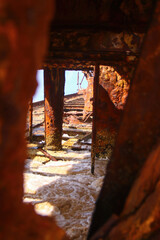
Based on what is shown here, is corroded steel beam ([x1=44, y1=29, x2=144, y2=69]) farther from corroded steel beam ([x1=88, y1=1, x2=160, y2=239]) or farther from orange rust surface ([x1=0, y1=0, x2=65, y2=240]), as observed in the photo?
orange rust surface ([x1=0, y1=0, x2=65, y2=240])

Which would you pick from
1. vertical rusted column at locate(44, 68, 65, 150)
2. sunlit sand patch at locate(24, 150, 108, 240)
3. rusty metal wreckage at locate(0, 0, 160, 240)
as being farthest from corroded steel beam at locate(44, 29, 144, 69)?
vertical rusted column at locate(44, 68, 65, 150)

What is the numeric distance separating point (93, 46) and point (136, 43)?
0.36 metres

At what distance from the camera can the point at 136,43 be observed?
1.76m

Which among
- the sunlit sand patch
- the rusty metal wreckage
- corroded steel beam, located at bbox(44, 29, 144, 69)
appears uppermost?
corroded steel beam, located at bbox(44, 29, 144, 69)

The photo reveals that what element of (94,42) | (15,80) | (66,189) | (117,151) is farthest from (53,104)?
(15,80)

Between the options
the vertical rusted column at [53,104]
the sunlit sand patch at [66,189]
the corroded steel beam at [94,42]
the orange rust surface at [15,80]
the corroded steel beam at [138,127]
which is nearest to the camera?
the orange rust surface at [15,80]

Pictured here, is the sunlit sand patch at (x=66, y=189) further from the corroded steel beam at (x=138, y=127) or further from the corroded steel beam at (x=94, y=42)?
the corroded steel beam at (x=94, y=42)

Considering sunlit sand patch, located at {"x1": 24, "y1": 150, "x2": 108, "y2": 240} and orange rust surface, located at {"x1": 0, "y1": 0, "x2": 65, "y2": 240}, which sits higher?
orange rust surface, located at {"x1": 0, "y1": 0, "x2": 65, "y2": 240}

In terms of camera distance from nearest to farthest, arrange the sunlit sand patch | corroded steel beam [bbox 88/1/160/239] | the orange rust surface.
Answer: the orange rust surface < corroded steel beam [bbox 88/1/160/239] < the sunlit sand patch

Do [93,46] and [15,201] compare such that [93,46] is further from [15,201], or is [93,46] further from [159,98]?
[15,201]

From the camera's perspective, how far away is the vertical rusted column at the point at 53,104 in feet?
13.8

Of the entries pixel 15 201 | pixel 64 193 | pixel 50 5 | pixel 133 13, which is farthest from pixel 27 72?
pixel 64 193

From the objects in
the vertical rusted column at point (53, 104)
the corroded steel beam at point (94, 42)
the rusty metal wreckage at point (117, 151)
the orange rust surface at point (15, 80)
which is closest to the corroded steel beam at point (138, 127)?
the rusty metal wreckage at point (117, 151)

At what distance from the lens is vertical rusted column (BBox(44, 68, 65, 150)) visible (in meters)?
4.20
